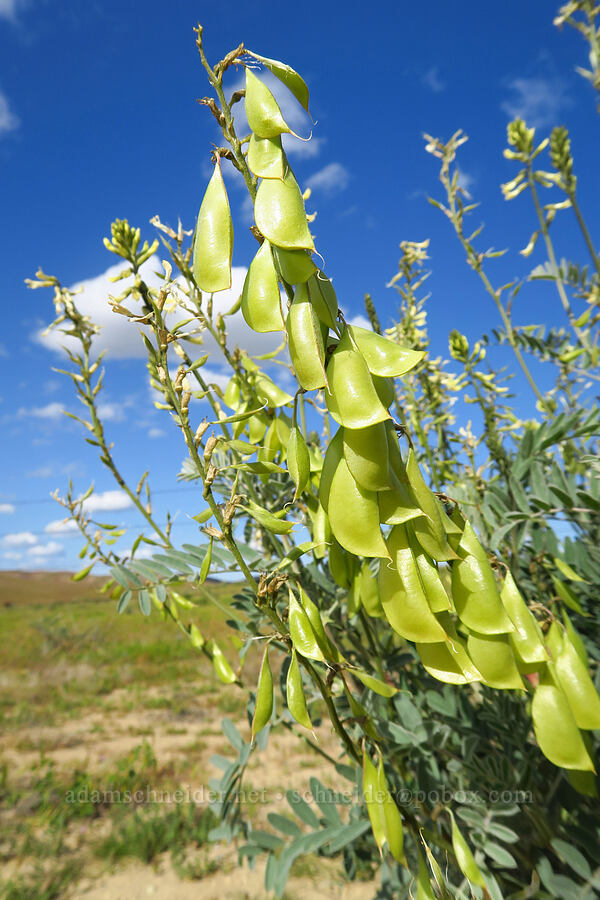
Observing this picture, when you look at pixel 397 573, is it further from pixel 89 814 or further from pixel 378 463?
pixel 89 814

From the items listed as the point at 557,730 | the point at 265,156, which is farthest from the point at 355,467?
the point at 557,730

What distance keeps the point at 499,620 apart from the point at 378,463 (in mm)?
165

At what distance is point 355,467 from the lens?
0.34 m

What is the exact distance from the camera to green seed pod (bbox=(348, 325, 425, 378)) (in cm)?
34

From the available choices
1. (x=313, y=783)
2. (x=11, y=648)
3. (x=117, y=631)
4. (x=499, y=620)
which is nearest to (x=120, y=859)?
(x=313, y=783)

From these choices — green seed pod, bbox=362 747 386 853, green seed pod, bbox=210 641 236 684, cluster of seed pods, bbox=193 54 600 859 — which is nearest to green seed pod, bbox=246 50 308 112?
cluster of seed pods, bbox=193 54 600 859

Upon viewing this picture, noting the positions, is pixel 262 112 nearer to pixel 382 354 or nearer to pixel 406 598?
pixel 382 354

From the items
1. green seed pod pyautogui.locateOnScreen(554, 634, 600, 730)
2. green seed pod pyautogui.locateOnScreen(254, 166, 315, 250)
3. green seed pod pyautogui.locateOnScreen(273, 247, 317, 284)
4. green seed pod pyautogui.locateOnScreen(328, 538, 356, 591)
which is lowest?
green seed pod pyautogui.locateOnScreen(554, 634, 600, 730)

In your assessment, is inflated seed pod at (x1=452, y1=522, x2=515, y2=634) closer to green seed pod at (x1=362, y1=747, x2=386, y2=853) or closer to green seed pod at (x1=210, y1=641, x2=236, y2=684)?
green seed pod at (x1=362, y1=747, x2=386, y2=853)

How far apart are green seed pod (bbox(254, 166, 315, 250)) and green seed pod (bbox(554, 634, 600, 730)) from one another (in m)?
0.45

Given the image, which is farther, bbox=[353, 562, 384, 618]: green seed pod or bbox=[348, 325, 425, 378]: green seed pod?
bbox=[353, 562, 384, 618]: green seed pod

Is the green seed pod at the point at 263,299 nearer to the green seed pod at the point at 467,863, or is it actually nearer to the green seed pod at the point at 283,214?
the green seed pod at the point at 283,214

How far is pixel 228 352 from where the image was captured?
0.78m

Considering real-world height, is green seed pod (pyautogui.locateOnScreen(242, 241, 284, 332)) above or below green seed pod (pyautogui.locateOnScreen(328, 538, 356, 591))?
above
